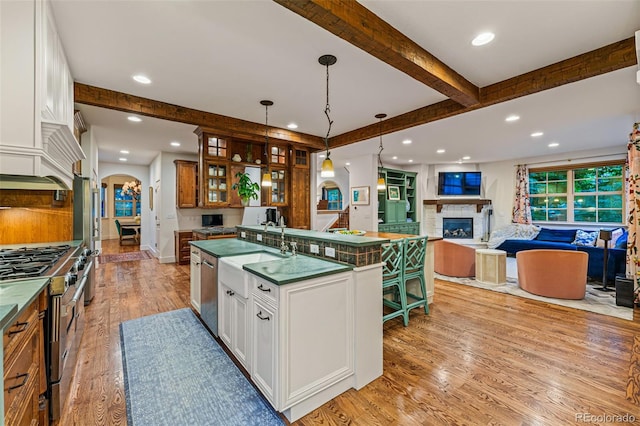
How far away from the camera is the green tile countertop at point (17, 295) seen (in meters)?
1.10

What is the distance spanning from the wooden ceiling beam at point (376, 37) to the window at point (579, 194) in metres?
6.23

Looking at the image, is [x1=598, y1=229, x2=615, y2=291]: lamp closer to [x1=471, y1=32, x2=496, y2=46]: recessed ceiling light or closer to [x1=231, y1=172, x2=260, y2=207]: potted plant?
[x1=471, y1=32, x2=496, y2=46]: recessed ceiling light

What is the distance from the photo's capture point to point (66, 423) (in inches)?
68.7

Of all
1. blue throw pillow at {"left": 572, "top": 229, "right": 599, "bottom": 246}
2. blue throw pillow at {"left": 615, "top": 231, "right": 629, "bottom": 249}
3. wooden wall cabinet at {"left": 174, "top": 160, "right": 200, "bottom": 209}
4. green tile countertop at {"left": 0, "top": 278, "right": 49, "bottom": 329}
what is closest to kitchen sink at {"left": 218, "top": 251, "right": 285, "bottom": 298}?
green tile countertop at {"left": 0, "top": 278, "right": 49, "bottom": 329}

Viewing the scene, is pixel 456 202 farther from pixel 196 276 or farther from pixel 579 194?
pixel 196 276

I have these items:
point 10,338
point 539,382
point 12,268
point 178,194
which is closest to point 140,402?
point 10,338

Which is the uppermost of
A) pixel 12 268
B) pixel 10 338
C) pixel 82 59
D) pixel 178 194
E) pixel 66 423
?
pixel 82 59

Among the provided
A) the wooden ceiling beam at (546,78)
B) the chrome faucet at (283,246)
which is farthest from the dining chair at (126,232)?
the wooden ceiling beam at (546,78)

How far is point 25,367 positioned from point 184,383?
3.29 feet

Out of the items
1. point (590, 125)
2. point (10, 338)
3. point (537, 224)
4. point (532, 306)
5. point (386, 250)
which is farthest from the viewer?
point (537, 224)

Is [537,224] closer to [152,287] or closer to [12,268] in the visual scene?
[152,287]

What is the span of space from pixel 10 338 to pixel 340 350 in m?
Result: 1.69

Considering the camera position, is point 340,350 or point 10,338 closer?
point 10,338

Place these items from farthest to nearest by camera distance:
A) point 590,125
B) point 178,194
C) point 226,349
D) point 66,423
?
point 178,194 < point 590,125 < point 226,349 < point 66,423
